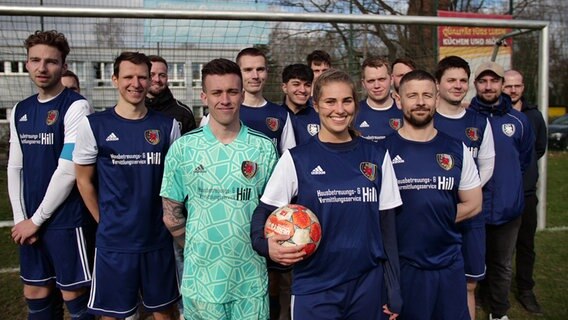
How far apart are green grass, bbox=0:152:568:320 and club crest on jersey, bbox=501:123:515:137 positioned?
175cm

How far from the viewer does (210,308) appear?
2.63 meters

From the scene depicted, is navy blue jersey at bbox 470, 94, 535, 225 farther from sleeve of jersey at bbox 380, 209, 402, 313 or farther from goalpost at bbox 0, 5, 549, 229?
goalpost at bbox 0, 5, 549, 229

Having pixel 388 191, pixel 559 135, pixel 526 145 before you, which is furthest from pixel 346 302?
pixel 559 135

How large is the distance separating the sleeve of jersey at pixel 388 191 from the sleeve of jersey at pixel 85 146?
5.95 feet

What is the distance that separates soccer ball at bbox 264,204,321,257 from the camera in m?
2.28

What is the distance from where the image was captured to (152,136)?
10.3ft

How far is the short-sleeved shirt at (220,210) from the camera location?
8.69 ft

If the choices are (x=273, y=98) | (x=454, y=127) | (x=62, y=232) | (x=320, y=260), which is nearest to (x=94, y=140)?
(x=62, y=232)

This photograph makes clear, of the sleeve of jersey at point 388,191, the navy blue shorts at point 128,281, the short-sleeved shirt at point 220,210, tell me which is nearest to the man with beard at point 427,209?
the sleeve of jersey at point 388,191

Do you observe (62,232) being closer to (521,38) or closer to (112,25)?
(112,25)

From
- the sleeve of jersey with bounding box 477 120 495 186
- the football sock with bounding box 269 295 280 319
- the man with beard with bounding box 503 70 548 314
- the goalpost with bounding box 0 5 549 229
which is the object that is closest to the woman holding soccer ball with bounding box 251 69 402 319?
the sleeve of jersey with bounding box 477 120 495 186

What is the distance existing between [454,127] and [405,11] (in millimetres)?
8785

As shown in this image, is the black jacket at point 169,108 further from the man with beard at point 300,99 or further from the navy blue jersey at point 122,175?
the navy blue jersey at point 122,175

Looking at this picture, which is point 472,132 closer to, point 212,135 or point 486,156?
point 486,156
